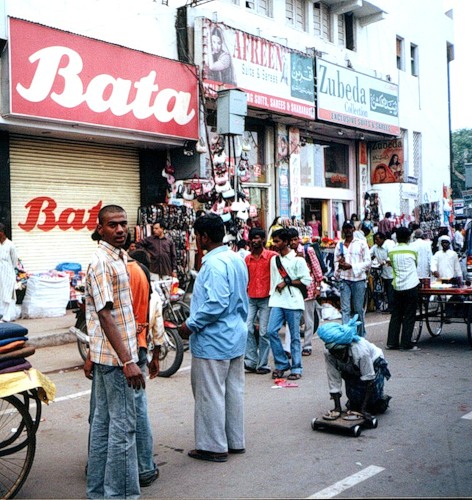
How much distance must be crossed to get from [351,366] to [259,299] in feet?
8.41

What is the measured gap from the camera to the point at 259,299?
8148mm

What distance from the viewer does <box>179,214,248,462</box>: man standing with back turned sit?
4.84 meters

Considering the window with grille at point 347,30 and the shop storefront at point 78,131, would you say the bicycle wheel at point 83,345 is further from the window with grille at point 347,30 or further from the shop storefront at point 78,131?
the window with grille at point 347,30

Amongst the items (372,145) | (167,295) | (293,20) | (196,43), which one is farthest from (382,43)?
(167,295)

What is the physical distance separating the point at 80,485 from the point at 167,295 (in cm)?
488

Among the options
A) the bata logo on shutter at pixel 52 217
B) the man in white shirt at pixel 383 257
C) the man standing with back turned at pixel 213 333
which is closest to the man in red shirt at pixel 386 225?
the man in white shirt at pixel 383 257

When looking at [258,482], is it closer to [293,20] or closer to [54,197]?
[54,197]

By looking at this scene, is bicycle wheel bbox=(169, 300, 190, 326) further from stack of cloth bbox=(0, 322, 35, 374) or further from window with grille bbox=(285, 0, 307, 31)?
window with grille bbox=(285, 0, 307, 31)

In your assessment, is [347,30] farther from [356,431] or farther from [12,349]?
[12,349]

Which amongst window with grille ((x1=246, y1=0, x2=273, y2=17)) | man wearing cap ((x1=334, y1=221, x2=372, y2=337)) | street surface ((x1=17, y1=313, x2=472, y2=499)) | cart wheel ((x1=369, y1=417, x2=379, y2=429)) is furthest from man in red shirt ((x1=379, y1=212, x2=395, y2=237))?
cart wheel ((x1=369, y1=417, x2=379, y2=429))

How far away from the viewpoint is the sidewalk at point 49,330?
10.1m

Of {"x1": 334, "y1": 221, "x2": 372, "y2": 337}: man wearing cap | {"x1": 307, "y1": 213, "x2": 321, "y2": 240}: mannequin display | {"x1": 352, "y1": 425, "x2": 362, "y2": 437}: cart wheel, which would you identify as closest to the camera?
{"x1": 352, "y1": 425, "x2": 362, "y2": 437}: cart wheel

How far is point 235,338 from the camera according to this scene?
496 centimetres

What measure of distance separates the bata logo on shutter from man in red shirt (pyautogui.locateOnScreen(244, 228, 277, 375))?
19.1 feet
